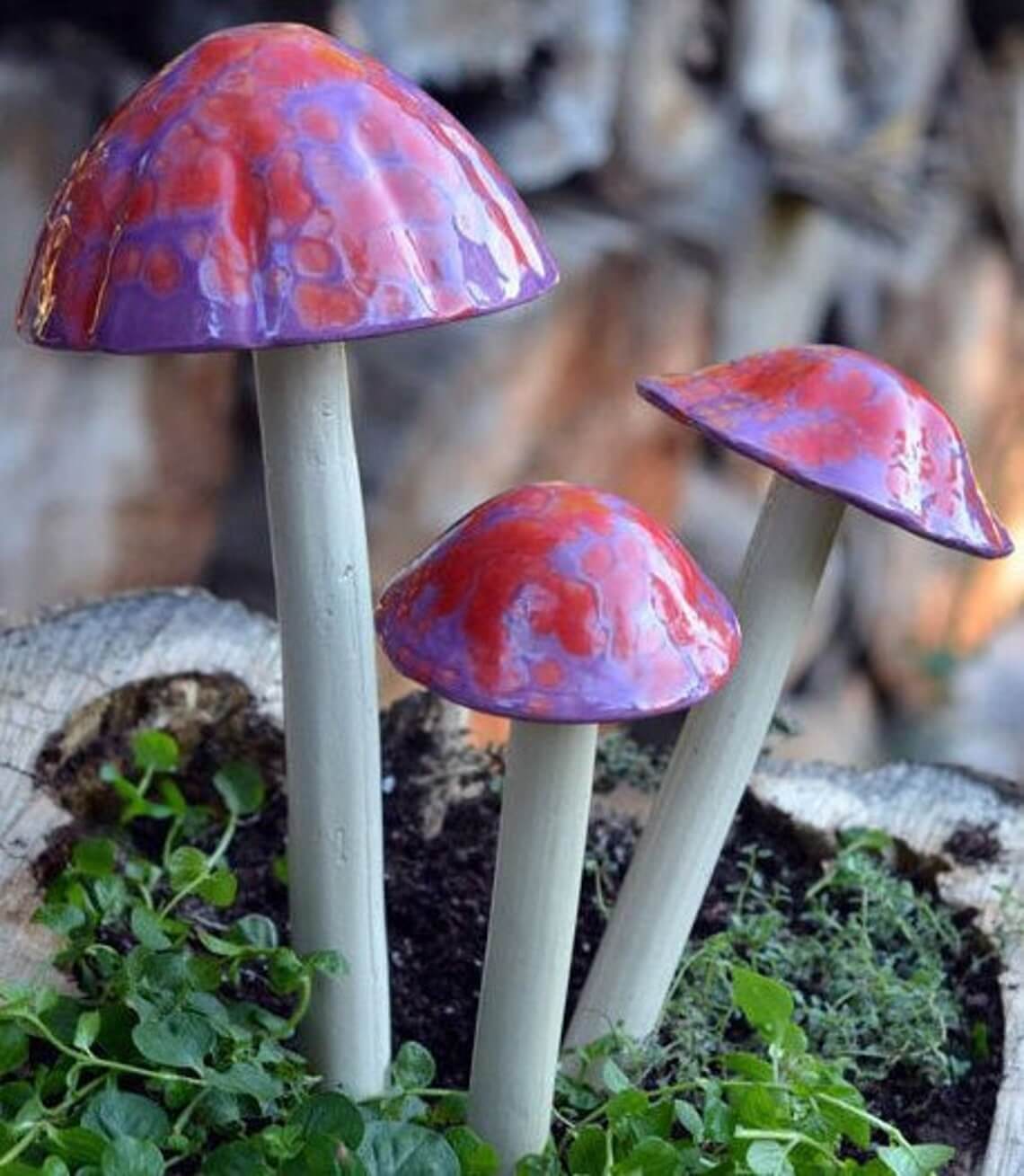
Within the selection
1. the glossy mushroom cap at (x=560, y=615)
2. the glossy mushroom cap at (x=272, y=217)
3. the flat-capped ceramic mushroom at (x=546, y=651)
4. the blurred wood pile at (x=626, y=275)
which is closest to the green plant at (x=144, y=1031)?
the flat-capped ceramic mushroom at (x=546, y=651)

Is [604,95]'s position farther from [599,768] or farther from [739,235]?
[599,768]

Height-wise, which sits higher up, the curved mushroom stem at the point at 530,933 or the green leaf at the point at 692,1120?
the curved mushroom stem at the point at 530,933

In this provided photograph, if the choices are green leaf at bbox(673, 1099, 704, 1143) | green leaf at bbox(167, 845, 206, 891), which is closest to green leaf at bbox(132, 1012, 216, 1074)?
green leaf at bbox(167, 845, 206, 891)

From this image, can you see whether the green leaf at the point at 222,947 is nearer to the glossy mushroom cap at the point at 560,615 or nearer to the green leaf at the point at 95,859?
the green leaf at the point at 95,859

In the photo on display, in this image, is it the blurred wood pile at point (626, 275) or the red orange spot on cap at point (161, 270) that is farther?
the blurred wood pile at point (626, 275)

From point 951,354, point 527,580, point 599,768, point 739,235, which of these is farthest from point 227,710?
point 951,354

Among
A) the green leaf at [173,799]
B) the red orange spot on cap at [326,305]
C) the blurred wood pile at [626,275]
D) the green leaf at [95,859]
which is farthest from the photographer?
the blurred wood pile at [626,275]

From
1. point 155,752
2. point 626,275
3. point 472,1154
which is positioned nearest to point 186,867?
point 155,752

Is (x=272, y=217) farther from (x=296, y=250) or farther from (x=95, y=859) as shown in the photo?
(x=95, y=859)
